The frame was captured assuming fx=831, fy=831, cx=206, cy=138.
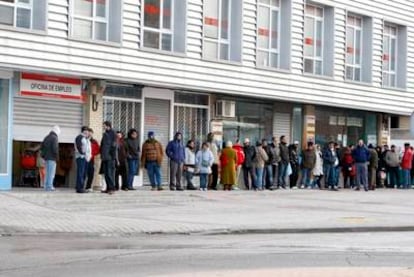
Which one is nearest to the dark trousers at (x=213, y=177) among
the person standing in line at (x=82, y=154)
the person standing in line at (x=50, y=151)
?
the person standing in line at (x=82, y=154)

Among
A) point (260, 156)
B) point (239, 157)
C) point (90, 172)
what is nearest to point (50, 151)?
point (90, 172)

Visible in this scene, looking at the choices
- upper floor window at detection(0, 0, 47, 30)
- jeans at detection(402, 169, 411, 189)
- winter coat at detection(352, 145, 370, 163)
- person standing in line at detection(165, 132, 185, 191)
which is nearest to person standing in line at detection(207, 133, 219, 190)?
person standing in line at detection(165, 132, 185, 191)

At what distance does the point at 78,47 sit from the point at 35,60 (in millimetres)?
1508

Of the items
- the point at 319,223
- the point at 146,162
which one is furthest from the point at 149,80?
the point at 319,223

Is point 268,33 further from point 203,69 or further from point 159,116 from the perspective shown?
point 159,116

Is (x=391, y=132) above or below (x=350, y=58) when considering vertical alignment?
below

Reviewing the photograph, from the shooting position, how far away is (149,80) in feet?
79.5

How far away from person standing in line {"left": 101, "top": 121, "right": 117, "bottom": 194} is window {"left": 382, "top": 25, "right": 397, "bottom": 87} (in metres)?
16.6

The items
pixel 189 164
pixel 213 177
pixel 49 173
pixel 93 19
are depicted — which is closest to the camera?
pixel 49 173

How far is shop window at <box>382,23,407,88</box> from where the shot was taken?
115 feet

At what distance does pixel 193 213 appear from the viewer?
19.6 meters

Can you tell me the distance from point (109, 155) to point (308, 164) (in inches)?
374

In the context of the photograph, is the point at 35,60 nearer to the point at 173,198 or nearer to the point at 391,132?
the point at 173,198

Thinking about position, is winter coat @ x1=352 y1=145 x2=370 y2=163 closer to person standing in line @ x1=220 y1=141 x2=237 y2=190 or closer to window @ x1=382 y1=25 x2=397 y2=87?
person standing in line @ x1=220 y1=141 x2=237 y2=190
